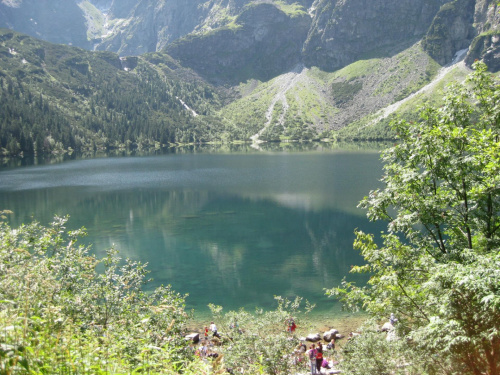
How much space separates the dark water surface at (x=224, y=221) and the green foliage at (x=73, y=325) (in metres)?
20.9

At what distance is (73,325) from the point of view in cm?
602

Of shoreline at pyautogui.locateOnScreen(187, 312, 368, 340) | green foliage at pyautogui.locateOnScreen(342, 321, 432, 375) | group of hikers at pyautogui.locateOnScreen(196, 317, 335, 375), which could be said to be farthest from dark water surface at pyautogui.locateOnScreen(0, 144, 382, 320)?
green foliage at pyautogui.locateOnScreen(342, 321, 432, 375)

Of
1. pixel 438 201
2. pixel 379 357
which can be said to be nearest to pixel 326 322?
pixel 379 357

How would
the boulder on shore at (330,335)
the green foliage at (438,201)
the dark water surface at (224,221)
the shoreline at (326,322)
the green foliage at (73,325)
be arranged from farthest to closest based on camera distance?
the dark water surface at (224,221) → the shoreline at (326,322) → the boulder on shore at (330,335) → the green foliage at (438,201) → the green foliage at (73,325)

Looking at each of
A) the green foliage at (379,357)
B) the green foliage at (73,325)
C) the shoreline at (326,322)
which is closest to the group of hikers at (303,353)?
the shoreline at (326,322)

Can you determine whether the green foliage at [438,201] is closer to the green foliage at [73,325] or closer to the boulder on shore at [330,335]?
the green foliage at [73,325]

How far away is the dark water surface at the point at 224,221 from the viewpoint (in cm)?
3741

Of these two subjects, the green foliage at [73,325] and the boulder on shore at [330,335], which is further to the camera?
the boulder on shore at [330,335]

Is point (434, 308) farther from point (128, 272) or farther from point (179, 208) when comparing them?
point (179, 208)

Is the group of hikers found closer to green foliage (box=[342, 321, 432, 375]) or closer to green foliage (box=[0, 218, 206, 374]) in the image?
green foliage (box=[342, 321, 432, 375])

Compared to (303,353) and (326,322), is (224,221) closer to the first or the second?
(326,322)

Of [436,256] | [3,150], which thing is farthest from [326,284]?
[3,150]

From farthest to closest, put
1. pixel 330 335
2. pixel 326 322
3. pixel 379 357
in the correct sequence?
pixel 326 322
pixel 330 335
pixel 379 357

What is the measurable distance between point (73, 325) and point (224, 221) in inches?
2089
